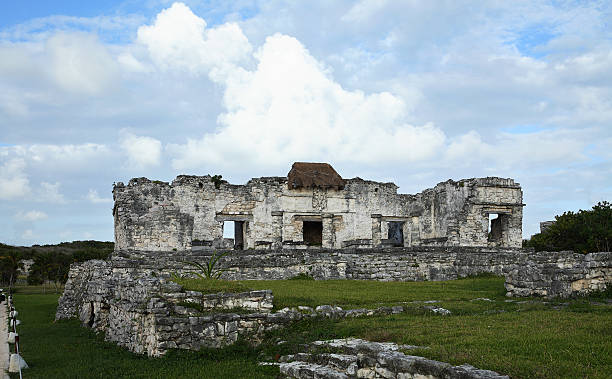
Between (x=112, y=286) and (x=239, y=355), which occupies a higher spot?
(x=112, y=286)

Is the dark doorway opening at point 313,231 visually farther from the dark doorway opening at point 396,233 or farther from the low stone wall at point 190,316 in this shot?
the low stone wall at point 190,316

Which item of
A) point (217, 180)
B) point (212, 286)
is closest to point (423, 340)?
point (212, 286)

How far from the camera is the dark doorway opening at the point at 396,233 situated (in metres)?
32.4

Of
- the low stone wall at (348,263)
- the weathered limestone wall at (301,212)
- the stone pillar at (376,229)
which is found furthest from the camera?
the stone pillar at (376,229)

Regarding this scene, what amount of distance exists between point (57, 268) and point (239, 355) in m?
33.7

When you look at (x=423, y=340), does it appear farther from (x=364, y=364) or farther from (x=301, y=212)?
(x=301, y=212)

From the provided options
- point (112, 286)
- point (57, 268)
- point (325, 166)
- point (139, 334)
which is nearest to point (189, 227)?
point (325, 166)

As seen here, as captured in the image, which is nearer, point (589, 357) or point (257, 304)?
point (589, 357)

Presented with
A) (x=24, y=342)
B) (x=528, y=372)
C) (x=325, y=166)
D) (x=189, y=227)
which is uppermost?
(x=325, y=166)

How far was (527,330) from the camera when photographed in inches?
288

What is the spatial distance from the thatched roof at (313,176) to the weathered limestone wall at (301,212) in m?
0.40

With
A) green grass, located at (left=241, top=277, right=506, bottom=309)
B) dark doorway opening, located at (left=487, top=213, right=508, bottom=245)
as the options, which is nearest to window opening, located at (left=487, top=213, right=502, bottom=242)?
dark doorway opening, located at (left=487, top=213, right=508, bottom=245)

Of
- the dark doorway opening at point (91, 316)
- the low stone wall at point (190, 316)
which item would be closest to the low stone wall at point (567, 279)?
the low stone wall at point (190, 316)

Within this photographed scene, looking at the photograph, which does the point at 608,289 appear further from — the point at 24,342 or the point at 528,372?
the point at 24,342
